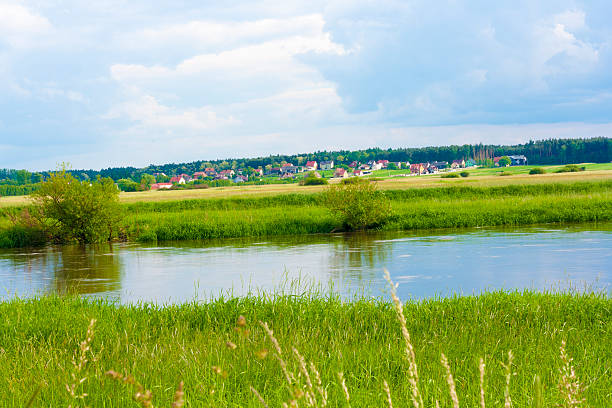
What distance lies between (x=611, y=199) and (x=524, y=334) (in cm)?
2979

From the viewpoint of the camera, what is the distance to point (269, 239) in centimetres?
2792

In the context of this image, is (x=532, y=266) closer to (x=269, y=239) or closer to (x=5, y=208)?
(x=269, y=239)

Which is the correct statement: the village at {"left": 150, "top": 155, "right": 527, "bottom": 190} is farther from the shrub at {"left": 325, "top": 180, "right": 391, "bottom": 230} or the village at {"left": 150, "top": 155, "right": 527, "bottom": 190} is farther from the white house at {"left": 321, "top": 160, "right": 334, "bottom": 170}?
the shrub at {"left": 325, "top": 180, "right": 391, "bottom": 230}

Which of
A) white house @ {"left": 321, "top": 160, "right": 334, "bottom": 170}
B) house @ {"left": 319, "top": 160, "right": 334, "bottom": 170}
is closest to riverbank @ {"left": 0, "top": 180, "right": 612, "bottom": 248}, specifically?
white house @ {"left": 321, "top": 160, "right": 334, "bottom": 170}

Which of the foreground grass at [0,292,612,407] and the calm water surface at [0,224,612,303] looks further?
the calm water surface at [0,224,612,303]

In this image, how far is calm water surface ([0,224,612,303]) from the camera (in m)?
14.9

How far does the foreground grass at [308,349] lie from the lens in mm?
4633

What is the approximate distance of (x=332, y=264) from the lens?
18.9 meters

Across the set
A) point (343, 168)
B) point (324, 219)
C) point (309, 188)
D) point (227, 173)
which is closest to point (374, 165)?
point (343, 168)

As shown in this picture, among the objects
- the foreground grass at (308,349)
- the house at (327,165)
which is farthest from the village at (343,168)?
the foreground grass at (308,349)

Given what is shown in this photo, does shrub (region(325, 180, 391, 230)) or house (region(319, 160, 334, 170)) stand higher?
house (region(319, 160, 334, 170))

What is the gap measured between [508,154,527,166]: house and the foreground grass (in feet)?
511

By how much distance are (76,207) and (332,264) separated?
14671mm

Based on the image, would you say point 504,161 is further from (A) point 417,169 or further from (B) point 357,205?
(B) point 357,205
